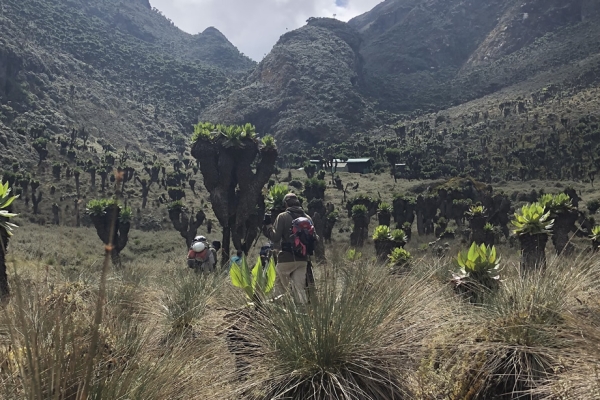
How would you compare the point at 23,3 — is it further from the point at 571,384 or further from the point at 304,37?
the point at 571,384

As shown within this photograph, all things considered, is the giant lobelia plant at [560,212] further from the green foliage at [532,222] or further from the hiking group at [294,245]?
the hiking group at [294,245]

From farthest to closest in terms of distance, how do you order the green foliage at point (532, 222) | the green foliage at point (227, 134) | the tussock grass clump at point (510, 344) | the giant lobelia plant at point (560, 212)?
the green foliage at point (227, 134), the giant lobelia plant at point (560, 212), the green foliage at point (532, 222), the tussock grass clump at point (510, 344)

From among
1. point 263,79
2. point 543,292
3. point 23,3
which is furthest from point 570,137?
point 23,3

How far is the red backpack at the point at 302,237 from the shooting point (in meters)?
5.70

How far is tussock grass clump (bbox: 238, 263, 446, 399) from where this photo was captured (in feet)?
11.0

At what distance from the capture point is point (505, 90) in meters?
96.1

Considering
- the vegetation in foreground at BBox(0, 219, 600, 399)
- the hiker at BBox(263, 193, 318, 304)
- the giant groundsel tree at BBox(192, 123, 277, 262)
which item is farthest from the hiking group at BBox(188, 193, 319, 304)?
the giant groundsel tree at BBox(192, 123, 277, 262)

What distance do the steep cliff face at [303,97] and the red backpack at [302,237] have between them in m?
96.9

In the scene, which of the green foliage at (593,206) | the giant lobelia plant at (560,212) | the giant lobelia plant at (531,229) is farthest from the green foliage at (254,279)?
the green foliage at (593,206)

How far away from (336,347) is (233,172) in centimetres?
1779

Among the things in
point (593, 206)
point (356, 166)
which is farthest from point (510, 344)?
point (356, 166)

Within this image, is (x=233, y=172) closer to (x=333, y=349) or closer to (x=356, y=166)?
(x=333, y=349)

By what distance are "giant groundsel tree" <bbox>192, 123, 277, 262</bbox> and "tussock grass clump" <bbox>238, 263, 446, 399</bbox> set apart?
→ 1657cm

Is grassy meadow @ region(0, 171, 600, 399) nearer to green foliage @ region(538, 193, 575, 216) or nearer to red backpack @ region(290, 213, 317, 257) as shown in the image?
red backpack @ region(290, 213, 317, 257)
